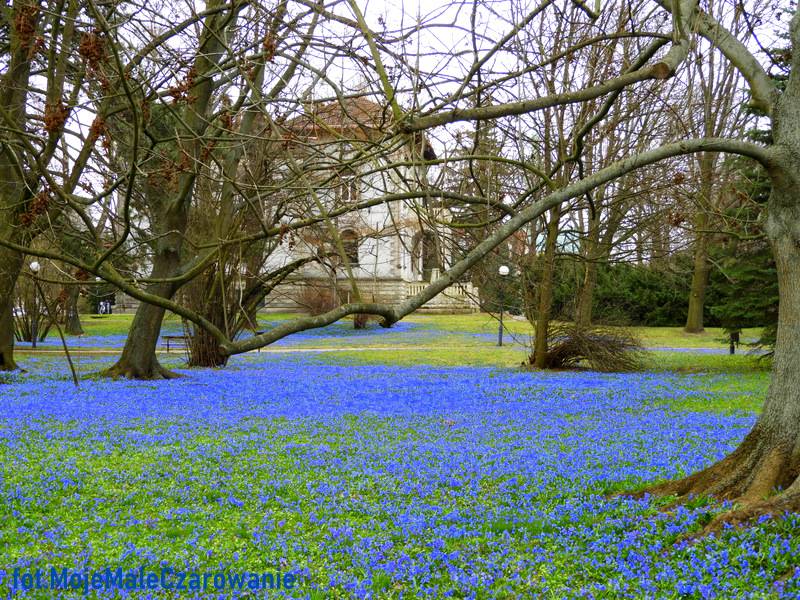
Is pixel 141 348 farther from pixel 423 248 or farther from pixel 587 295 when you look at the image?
pixel 587 295

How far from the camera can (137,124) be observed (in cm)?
455

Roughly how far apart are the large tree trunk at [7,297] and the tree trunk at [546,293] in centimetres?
1147

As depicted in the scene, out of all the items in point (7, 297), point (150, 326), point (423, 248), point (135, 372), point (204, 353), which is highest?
point (423, 248)

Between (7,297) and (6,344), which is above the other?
(7,297)

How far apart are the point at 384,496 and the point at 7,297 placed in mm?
12817

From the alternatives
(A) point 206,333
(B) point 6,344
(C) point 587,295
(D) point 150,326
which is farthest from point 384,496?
(A) point 206,333

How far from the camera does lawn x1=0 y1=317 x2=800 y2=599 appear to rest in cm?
432

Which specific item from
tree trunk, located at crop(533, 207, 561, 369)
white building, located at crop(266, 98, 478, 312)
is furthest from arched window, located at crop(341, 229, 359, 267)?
tree trunk, located at crop(533, 207, 561, 369)

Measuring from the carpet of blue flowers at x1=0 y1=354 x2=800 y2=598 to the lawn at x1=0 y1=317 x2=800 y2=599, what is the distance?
2 cm

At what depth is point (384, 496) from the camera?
245 inches

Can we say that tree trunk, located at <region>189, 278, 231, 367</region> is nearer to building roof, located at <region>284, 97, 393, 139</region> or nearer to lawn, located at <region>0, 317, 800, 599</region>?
lawn, located at <region>0, 317, 800, 599</region>

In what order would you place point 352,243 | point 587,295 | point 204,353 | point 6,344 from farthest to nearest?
point 204,353 < point 587,295 < point 6,344 < point 352,243

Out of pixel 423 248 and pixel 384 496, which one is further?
pixel 423 248

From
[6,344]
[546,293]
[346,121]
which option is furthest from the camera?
[546,293]
